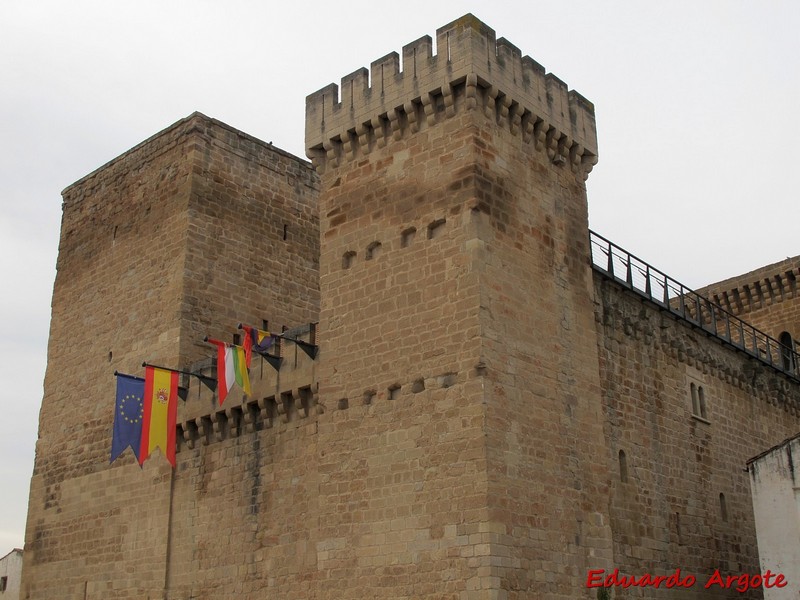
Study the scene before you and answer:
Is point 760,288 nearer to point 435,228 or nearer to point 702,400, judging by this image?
point 702,400

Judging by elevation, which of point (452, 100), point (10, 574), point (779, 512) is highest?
point (452, 100)

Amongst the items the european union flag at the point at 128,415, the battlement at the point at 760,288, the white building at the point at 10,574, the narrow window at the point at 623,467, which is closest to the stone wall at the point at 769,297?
the battlement at the point at 760,288

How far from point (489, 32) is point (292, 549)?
8.09 metres

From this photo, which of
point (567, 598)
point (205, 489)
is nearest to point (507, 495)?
point (567, 598)

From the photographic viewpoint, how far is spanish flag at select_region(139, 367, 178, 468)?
17.3m

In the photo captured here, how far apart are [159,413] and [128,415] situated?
0.53m

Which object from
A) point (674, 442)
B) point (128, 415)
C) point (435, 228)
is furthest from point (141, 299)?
point (674, 442)

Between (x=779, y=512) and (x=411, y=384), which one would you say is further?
(x=779, y=512)

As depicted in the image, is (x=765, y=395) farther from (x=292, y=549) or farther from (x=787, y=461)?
(x=292, y=549)

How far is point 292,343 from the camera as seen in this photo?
52.6 feet

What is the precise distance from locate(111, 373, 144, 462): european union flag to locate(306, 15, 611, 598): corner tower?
14.4ft

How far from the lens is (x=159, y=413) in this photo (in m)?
17.5
